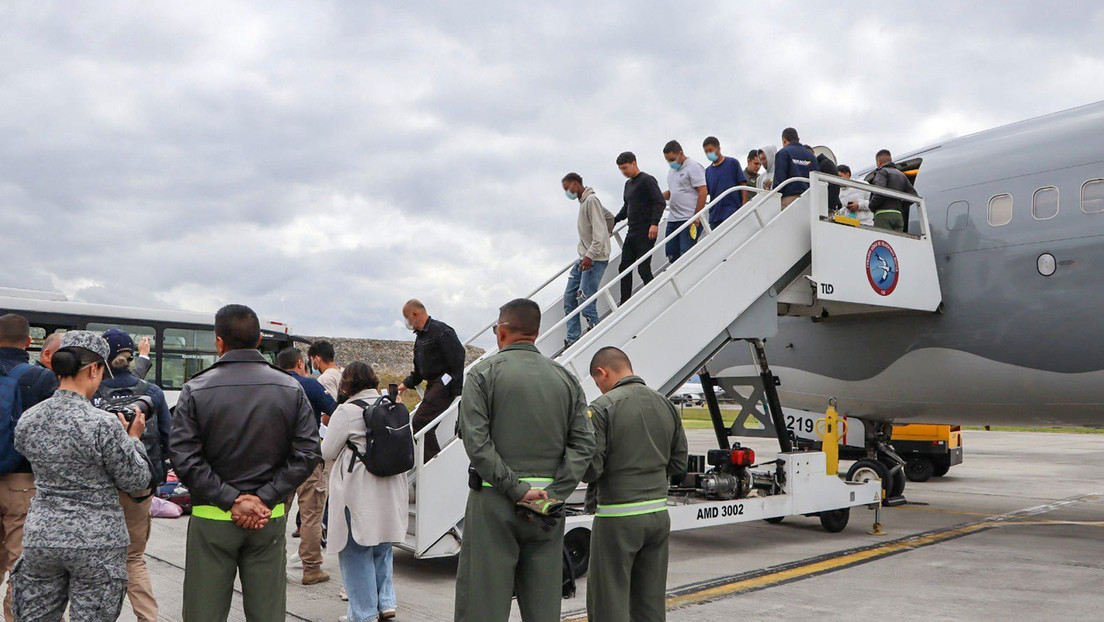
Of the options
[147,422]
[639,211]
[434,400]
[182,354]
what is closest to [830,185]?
[639,211]

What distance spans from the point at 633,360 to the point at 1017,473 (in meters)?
14.3

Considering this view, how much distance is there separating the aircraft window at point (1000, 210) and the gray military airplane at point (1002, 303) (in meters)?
0.01

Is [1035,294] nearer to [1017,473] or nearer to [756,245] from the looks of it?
[756,245]

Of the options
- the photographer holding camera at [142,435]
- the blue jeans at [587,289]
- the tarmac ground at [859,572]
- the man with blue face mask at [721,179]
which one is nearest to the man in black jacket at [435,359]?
the tarmac ground at [859,572]

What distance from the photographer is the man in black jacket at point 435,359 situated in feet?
21.7

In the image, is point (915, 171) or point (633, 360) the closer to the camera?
point (633, 360)

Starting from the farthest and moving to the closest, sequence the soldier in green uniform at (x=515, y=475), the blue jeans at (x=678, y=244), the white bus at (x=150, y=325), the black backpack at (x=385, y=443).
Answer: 1. the white bus at (x=150, y=325)
2. the blue jeans at (x=678, y=244)
3. the black backpack at (x=385, y=443)
4. the soldier in green uniform at (x=515, y=475)

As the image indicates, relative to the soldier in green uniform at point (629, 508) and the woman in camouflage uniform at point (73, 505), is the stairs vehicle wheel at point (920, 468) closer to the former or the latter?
the soldier in green uniform at point (629, 508)

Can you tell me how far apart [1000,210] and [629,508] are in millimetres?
6518

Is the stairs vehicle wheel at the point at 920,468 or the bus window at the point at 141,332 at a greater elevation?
the bus window at the point at 141,332

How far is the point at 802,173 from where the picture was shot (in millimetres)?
8852

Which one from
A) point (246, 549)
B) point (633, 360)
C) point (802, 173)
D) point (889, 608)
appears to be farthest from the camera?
point (802, 173)

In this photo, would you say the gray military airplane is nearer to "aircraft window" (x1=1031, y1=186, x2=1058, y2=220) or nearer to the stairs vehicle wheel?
"aircraft window" (x1=1031, y1=186, x2=1058, y2=220)

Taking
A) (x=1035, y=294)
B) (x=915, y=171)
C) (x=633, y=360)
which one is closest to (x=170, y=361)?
(x=633, y=360)
